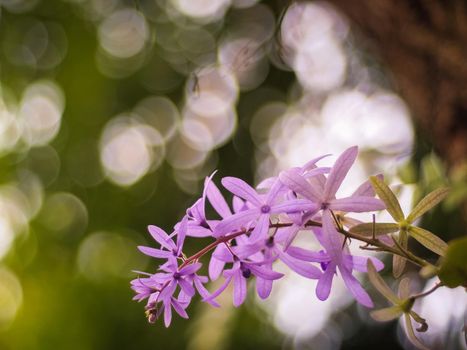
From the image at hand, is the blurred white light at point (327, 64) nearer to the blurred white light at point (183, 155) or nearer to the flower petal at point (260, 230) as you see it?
the blurred white light at point (183, 155)

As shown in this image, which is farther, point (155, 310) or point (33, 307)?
point (33, 307)

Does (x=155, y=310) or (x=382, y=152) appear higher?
(x=155, y=310)

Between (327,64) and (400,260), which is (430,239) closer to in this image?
(400,260)

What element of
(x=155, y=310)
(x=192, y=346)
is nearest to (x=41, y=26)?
(x=192, y=346)

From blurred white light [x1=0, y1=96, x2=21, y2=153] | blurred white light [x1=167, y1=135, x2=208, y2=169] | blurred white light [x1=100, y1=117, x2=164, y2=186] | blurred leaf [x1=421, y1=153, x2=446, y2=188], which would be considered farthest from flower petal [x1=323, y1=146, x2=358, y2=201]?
blurred white light [x1=0, y1=96, x2=21, y2=153]

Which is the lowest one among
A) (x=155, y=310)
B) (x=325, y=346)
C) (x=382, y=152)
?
(x=325, y=346)

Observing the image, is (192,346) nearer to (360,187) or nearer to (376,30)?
(376,30)

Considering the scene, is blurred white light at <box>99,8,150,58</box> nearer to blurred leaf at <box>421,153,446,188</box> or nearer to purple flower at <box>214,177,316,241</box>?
blurred leaf at <box>421,153,446,188</box>

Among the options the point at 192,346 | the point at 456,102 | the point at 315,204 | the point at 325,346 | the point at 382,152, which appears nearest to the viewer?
the point at 315,204

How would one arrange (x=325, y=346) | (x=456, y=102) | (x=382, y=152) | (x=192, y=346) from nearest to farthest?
1. (x=456, y=102)
2. (x=382, y=152)
3. (x=192, y=346)
4. (x=325, y=346)
